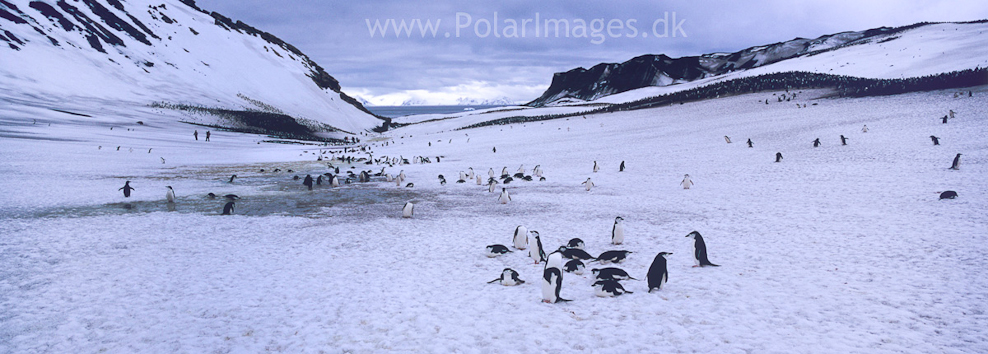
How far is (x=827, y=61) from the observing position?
2635 inches

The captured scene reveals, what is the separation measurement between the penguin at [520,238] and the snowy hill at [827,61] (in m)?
52.7

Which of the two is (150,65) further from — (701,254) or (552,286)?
(701,254)

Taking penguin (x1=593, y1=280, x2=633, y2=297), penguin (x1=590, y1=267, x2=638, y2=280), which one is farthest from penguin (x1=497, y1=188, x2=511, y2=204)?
penguin (x1=593, y1=280, x2=633, y2=297)

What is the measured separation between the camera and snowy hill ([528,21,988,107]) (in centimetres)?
5178

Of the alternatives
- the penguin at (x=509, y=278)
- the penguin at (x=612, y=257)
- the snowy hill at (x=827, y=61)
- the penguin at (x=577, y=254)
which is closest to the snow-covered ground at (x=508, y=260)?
the penguin at (x=509, y=278)

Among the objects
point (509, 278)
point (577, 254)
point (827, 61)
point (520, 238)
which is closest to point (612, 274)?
point (577, 254)

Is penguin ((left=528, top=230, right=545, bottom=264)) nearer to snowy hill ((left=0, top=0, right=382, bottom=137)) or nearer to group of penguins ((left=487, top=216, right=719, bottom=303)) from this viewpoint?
group of penguins ((left=487, top=216, right=719, bottom=303))

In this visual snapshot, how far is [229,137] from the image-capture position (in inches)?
2003

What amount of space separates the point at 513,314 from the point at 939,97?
4040 centimetres

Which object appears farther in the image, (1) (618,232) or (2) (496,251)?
(1) (618,232)

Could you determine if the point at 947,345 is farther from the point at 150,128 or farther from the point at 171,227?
the point at 150,128

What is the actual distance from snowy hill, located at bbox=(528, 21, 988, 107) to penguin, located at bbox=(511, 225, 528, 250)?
52.7 metres

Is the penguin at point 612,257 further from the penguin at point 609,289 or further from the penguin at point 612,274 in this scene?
the penguin at point 609,289

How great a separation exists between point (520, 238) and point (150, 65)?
248ft
